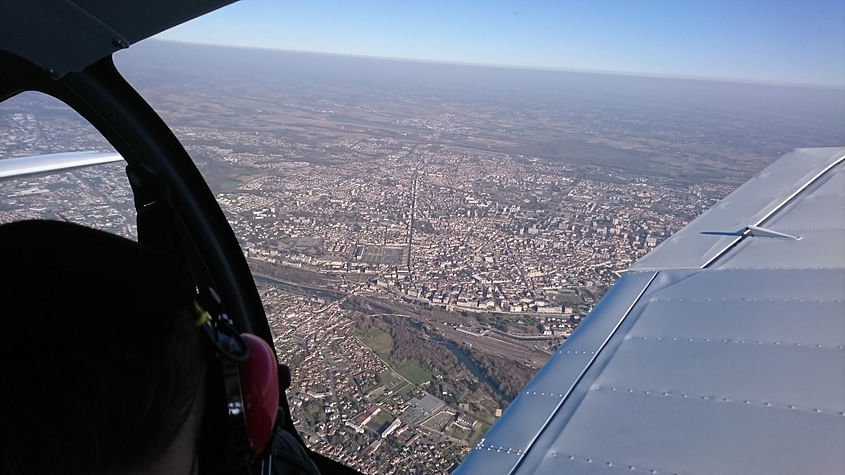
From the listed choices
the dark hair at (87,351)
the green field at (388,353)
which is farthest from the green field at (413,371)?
the dark hair at (87,351)

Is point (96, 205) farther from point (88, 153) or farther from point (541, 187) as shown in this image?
point (541, 187)

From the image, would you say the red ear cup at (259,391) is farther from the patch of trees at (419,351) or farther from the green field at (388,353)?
the patch of trees at (419,351)

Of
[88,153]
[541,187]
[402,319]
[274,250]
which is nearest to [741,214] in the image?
[88,153]

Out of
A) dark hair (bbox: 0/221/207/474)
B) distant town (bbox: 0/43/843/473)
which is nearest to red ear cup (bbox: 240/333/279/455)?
dark hair (bbox: 0/221/207/474)

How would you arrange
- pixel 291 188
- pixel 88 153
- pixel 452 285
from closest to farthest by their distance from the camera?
pixel 88 153, pixel 452 285, pixel 291 188

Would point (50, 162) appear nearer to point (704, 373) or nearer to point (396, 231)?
point (704, 373)
